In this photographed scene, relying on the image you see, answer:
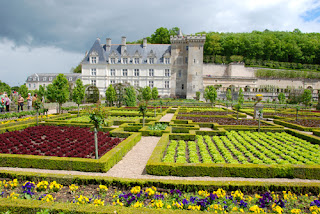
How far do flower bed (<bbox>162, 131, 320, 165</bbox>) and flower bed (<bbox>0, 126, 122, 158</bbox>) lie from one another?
3.33m

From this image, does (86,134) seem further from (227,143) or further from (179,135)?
(227,143)

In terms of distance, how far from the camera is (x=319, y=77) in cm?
5791

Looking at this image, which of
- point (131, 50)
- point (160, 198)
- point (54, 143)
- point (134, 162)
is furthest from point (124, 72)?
point (160, 198)

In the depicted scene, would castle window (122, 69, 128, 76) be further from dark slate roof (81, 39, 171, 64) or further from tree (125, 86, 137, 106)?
tree (125, 86, 137, 106)

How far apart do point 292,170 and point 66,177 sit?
7506mm

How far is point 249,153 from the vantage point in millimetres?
9133

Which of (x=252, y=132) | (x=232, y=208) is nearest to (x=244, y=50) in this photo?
(x=252, y=132)

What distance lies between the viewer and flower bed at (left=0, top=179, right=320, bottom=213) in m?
4.68

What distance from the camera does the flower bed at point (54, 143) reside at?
8.66 metres

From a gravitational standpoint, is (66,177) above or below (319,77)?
below

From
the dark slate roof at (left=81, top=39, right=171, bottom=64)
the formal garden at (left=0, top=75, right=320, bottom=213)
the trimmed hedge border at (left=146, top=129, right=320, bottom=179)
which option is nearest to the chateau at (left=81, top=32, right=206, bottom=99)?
the dark slate roof at (left=81, top=39, right=171, bottom=64)

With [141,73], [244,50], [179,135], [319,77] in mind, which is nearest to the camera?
[179,135]

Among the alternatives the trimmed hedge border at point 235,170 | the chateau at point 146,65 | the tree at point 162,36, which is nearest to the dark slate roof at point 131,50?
the chateau at point 146,65

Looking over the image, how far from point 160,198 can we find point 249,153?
5.60m
